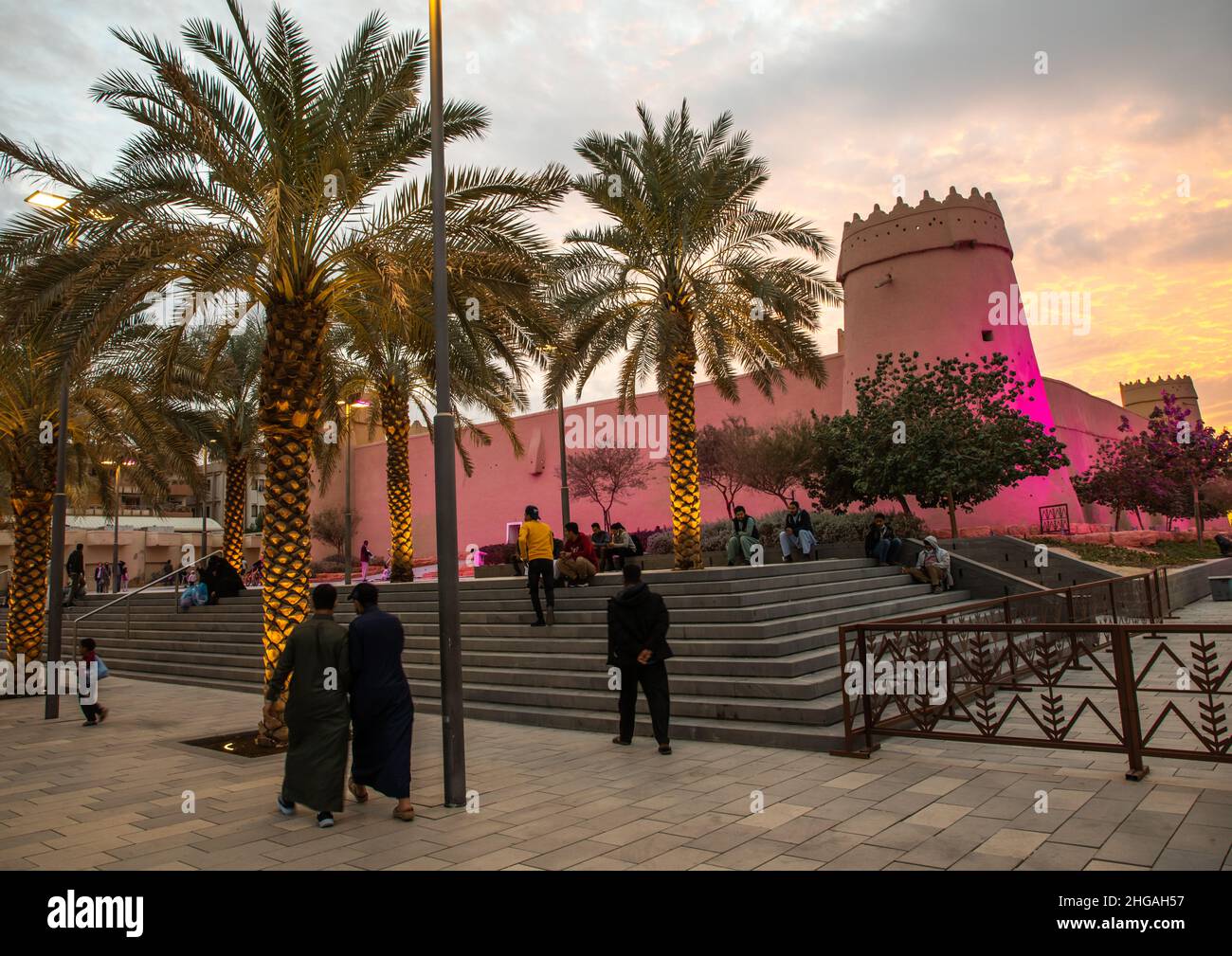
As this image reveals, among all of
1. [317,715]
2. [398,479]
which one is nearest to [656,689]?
[317,715]

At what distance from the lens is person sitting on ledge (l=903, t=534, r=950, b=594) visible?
14930 mm

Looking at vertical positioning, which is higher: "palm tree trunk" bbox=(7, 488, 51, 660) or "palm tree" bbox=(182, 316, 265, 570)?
"palm tree" bbox=(182, 316, 265, 570)

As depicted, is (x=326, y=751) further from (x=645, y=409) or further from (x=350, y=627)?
(x=645, y=409)

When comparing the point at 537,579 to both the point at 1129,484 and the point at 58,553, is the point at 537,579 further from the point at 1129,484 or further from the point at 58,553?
the point at 1129,484

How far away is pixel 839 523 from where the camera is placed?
1991cm

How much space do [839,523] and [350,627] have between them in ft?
51.6

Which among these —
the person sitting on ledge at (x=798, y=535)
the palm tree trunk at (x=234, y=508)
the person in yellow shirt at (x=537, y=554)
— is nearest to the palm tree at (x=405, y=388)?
the person in yellow shirt at (x=537, y=554)

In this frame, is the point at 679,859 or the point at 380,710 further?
the point at 380,710

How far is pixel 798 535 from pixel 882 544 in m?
1.70

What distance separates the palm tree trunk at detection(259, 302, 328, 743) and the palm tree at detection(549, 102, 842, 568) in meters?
6.18

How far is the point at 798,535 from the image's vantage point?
1642 cm

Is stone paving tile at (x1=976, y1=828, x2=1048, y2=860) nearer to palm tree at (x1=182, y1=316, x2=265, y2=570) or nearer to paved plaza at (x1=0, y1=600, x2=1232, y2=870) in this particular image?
paved plaza at (x1=0, y1=600, x2=1232, y2=870)

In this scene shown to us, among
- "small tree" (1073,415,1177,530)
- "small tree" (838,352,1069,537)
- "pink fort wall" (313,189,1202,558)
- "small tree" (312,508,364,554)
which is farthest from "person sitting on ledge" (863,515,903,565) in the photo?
"small tree" (312,508,364,554)
